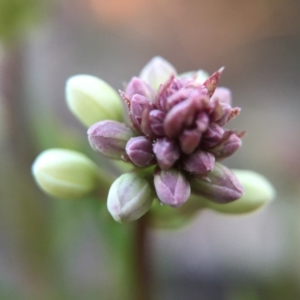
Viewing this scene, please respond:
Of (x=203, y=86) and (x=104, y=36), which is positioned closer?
(x=203, y=86)

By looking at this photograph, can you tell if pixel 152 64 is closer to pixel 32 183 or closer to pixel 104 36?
pixel 32 183

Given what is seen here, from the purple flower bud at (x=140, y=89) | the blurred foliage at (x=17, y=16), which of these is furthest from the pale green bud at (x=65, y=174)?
the blurred foliage at (x=17, y=16)

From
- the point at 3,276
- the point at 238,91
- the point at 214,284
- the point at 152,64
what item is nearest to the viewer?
the point at 152,64

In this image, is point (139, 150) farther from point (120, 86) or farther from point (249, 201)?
point (120, 86)

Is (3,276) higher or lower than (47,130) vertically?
lower

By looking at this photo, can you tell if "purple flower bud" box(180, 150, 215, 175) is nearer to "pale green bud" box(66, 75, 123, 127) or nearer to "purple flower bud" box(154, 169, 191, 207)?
"purple flower bud" box(154, 169, 191, 207)

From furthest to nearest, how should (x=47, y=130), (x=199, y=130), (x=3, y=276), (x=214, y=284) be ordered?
(x=214, y=284) → (x=3, y=276) → (x=47, y=130) → (x=199, y=130)

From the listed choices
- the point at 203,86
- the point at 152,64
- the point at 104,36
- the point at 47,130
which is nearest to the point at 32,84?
the point at 47,130
